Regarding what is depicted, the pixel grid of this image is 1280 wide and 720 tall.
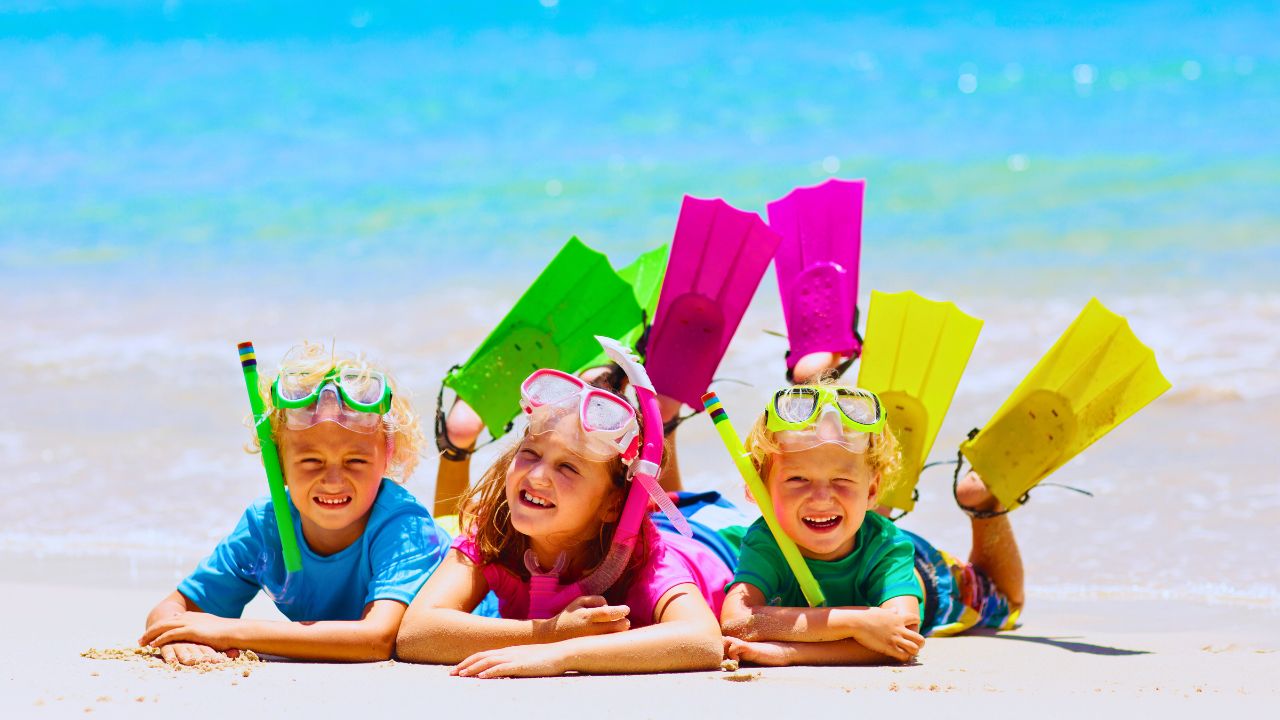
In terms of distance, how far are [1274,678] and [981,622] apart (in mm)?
934

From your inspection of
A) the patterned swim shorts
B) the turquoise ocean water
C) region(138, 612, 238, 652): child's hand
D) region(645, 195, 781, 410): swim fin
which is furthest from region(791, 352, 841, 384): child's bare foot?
region(138, 612, 238, 652): child's hand

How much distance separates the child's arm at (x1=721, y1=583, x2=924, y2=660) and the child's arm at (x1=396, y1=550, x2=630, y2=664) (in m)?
0.32

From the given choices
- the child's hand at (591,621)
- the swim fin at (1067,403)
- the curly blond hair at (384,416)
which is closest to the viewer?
the child's hand at (591,621)

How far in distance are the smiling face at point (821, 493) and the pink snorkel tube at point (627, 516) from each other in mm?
253

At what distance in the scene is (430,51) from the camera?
58.3 feet

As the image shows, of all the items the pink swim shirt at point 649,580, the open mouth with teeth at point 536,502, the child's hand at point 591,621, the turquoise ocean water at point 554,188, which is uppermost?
the turquoise ocean water at point 554,188

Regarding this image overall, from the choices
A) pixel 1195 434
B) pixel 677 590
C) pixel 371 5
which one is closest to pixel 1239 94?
pixel 1195 434

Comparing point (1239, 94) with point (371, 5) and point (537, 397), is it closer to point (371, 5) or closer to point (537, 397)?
point (371, 5)

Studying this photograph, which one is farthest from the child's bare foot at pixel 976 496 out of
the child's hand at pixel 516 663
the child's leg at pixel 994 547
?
the child's hand at pixel 516 663

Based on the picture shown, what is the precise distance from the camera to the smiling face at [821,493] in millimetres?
3379

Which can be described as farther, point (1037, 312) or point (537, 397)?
point (1037, 312)

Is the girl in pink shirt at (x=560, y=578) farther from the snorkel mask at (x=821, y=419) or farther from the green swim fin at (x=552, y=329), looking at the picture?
the green swim fin at (x=552, y=329)

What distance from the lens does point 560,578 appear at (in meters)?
3.41

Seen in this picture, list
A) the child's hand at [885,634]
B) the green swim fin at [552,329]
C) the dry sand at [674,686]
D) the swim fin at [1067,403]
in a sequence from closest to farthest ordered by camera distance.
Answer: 1. the dry sand at [674,686]
2. the child's hand at [885,634]
3. the swim fin at [1067,403]
4. the green swim fin at [552,329]
